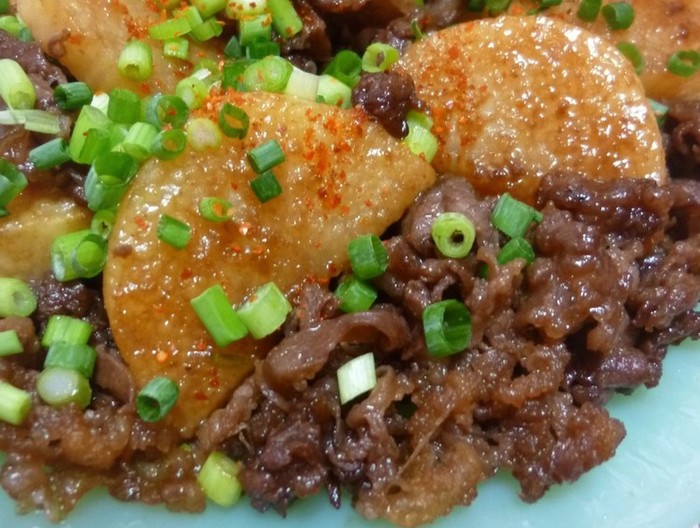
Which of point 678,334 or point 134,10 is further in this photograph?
point 134,10

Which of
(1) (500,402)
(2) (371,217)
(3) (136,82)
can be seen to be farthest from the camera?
(3) (136,82)

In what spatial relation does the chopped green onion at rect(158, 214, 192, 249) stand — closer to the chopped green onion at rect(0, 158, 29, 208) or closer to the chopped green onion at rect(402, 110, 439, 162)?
the chopped green onion at rect(0, 158, 29, 208)

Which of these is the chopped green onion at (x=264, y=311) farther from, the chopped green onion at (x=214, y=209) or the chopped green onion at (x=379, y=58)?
the chopped green onion at (x=379, y=58)

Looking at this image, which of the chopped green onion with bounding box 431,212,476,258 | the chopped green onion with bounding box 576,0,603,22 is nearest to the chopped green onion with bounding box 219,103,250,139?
the chopped green onion with bounding box 431,212,476,258

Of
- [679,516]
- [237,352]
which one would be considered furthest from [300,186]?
[679,516]

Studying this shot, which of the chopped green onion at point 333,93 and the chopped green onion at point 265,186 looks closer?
the chopped green onion at point 265,186

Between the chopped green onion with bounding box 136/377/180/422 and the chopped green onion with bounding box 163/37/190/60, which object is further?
the chopped green onion with bounding box 163/37/190/60

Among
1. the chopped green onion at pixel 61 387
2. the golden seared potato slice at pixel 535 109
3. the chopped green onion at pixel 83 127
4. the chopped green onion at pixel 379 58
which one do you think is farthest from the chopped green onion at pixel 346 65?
the chopped green onion at pixel 61 387

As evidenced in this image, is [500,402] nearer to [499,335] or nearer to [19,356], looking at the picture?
[499,335]
